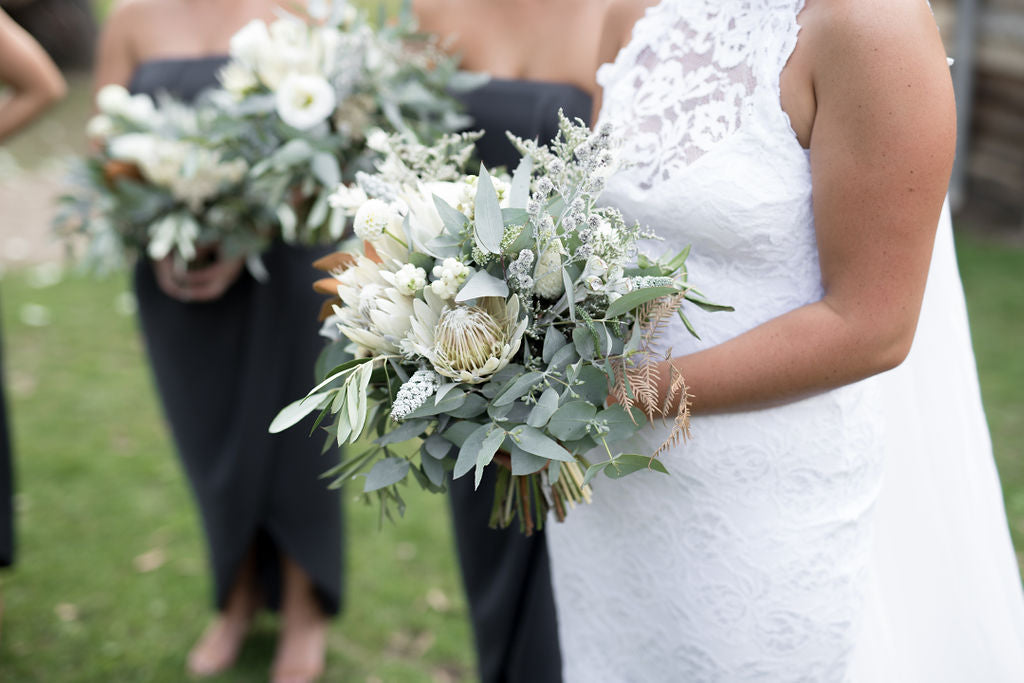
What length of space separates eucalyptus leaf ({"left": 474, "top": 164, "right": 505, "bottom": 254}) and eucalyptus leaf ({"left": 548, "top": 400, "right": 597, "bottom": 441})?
28 centimetres

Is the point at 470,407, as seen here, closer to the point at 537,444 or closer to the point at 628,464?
A: the point at 537,444

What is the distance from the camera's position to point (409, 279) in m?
1.41

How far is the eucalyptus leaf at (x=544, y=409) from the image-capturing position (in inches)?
55.2

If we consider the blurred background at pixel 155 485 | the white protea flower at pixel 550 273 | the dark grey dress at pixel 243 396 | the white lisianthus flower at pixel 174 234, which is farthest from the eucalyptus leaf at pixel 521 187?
the blurred background at pixel 155 485

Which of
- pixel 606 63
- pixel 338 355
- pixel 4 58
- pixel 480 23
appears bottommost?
pixel 338 355

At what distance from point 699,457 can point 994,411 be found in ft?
12.6

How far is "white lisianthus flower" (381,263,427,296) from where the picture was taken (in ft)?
4.64

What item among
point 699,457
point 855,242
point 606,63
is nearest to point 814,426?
point 699,457

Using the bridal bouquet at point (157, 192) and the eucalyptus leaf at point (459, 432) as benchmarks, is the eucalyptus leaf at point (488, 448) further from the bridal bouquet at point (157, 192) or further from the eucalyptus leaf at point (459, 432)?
the bridal bouquet at point (157, 192)

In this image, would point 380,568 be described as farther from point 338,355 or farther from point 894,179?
point 894,179

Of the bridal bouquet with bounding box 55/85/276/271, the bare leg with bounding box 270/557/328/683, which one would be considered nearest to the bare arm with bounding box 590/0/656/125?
the bridal bouquet with bounding box 55/85/276/271

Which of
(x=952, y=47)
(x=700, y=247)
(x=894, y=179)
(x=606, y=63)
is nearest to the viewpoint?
(x=894, y=179)

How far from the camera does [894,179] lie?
1.43 meters

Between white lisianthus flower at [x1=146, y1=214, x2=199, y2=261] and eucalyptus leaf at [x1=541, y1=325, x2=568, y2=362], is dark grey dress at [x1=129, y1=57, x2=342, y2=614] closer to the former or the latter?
white lisianthus flower at [x1=146, y1=214, x2=199, y2=261]
